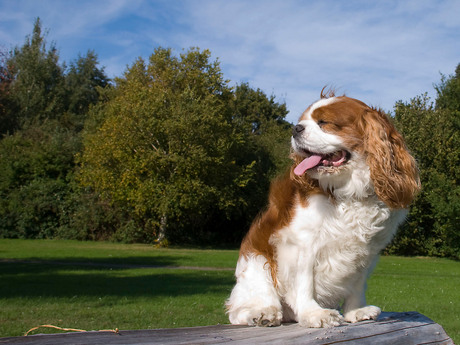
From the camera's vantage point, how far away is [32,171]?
33.2 metres

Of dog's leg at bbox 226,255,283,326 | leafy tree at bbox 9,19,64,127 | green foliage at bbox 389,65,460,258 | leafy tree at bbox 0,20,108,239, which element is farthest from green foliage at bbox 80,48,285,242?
dog's leg at bbox 226,255,283,326

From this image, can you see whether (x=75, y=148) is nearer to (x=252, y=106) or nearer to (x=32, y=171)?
(x=32, y=171)

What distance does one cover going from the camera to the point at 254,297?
3602 millimetres

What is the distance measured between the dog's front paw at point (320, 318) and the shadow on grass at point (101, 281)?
28.6ft

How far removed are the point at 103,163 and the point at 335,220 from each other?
1015 inches

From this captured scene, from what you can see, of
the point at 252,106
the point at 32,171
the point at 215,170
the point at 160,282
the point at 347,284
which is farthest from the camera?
the point at 252,106

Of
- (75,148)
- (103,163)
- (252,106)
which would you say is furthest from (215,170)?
(252,106)

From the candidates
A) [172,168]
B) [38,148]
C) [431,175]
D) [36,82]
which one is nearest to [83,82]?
[36,82]

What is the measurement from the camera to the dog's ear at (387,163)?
3.35 metres

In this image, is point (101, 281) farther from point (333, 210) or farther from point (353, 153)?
point (353, 153)

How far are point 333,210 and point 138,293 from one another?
9.21m

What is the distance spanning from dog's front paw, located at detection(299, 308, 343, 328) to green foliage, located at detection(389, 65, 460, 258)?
2337 centimetres

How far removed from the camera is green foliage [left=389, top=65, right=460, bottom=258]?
25.3m

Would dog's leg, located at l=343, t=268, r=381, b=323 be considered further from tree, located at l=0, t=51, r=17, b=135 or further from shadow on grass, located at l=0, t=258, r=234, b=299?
tree, located at l=0, t=51, r=17, b=135
